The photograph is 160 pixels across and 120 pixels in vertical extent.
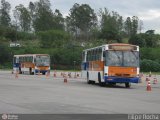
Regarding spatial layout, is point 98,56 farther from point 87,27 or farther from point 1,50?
point 87,27

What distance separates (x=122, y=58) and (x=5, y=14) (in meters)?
152

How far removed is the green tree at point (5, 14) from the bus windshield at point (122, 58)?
148820 millimetres

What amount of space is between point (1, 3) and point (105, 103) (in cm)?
16873

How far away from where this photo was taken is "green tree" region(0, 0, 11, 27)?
7160 inches

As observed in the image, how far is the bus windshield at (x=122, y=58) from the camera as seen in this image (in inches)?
1361

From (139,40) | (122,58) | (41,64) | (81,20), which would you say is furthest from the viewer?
(81,20)

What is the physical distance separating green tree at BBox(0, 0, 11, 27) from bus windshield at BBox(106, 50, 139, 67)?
14882 centimetres

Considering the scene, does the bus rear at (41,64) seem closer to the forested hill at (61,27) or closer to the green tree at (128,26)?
the forested hill at (61,27)

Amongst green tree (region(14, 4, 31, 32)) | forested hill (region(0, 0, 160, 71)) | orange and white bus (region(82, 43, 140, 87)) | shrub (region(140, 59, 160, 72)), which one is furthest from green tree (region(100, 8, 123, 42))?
orange and white bus (region(82, 43, 140, 87))

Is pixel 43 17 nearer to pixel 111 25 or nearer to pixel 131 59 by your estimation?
pixel 111 25

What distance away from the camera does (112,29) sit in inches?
5856

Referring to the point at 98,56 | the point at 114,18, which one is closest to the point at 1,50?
the point at 114,18

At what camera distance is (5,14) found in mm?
183250

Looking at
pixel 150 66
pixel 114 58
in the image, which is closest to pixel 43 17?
pixel 150 66
